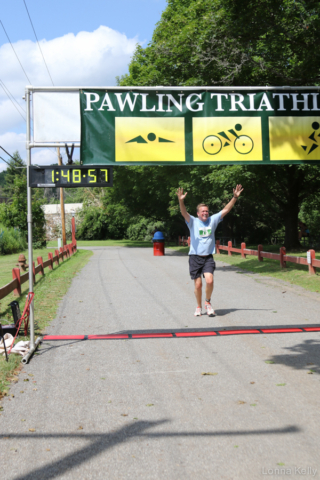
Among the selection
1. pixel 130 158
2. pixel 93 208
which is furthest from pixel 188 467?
pixel 93 208

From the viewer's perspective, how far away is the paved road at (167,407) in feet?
11.4

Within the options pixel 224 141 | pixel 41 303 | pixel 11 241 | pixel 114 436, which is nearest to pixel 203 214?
pixel 224 141

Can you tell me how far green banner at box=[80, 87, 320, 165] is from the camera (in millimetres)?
7957

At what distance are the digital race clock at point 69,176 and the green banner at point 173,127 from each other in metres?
0.41

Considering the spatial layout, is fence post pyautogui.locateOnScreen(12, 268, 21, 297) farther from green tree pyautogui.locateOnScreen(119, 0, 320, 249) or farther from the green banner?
green tree pyautogui.locateOnScreen(119, 0, 320, 249)

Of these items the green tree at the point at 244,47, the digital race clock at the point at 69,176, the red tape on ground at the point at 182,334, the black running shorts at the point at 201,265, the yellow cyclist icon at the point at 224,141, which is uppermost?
the green tree at the point at 244,47

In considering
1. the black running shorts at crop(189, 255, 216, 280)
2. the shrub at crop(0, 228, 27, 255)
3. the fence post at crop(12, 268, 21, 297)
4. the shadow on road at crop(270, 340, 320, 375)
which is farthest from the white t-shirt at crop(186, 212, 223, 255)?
the shrub at crop(0, 228, 27, 255)

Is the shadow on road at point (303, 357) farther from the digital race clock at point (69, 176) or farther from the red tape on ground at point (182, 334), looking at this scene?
the digital race clock at point (69, 176)

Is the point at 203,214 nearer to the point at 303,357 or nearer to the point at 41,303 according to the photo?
the point at 303,357

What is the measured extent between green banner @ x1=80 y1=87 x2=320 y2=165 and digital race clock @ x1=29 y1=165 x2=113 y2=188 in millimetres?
406

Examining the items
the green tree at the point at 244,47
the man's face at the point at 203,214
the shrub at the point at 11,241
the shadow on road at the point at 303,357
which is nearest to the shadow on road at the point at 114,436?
the shadow on road at the point at 303,357

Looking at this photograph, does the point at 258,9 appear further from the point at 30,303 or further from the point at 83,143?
the point at 30,303

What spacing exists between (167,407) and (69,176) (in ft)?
13.3

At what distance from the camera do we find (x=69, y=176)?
736 centimetres
